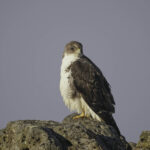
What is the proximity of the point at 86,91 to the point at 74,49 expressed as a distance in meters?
1.75

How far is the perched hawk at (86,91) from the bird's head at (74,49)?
2.06 feet

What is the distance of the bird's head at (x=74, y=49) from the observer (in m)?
11.5

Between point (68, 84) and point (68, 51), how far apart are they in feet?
4.80

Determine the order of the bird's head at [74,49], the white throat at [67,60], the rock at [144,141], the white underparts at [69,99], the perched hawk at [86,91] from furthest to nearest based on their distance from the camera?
the bird's head at [74,49]
the white throat at [67,60]
the white underparts at [69,99]
the perched hawk at [86,91]
the rock at [144,141]

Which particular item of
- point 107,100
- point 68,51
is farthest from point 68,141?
point 68,51

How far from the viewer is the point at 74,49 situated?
11.6m

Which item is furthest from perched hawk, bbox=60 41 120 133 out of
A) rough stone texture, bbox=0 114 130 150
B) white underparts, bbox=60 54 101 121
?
rough stone texture, bbox=0 114 130 150

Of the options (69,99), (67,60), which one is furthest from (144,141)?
(67,60)

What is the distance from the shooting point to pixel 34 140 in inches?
224

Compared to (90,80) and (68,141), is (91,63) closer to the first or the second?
(90,80)

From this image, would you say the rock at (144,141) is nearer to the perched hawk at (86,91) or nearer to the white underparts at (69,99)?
the perched hawk at (86,91)

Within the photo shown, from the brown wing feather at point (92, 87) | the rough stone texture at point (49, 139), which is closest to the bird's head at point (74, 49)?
the brown wing feather at point (92, 87)

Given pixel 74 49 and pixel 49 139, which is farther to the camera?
pixel 74 49

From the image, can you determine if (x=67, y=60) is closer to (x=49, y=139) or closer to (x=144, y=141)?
(x=49, y=139)
